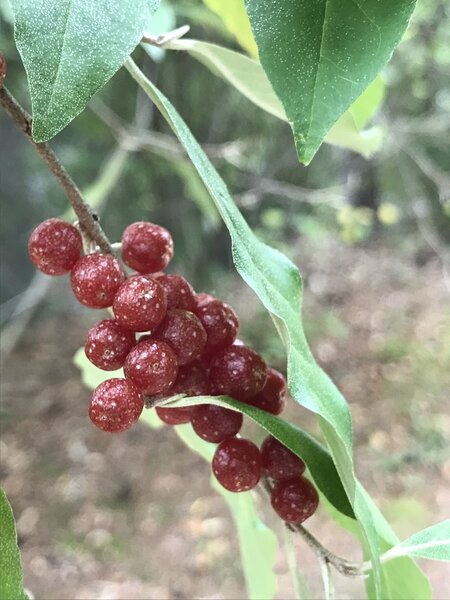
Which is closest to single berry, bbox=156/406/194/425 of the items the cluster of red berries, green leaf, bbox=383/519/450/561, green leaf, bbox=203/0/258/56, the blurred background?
the cluster of red berries

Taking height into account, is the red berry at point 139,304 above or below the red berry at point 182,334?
above

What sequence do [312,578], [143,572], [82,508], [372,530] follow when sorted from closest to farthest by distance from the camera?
[372,530], [312,578], [143,572], [82,508]

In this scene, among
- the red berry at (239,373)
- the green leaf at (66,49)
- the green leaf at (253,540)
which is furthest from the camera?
the green leaf at (253,540)

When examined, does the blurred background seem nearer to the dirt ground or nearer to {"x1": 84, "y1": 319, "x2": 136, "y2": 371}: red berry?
the dirt ground

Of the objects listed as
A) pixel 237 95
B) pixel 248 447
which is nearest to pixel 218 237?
pixel 237 95

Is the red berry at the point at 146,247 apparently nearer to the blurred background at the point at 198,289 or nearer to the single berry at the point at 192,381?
the single berry at the point at 192,381

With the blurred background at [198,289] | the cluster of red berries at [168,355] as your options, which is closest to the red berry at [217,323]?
the cluster of red berries at [168,355]

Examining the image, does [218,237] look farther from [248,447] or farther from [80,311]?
[248,447]

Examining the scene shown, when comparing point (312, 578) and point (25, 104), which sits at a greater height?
point (25, 104)
